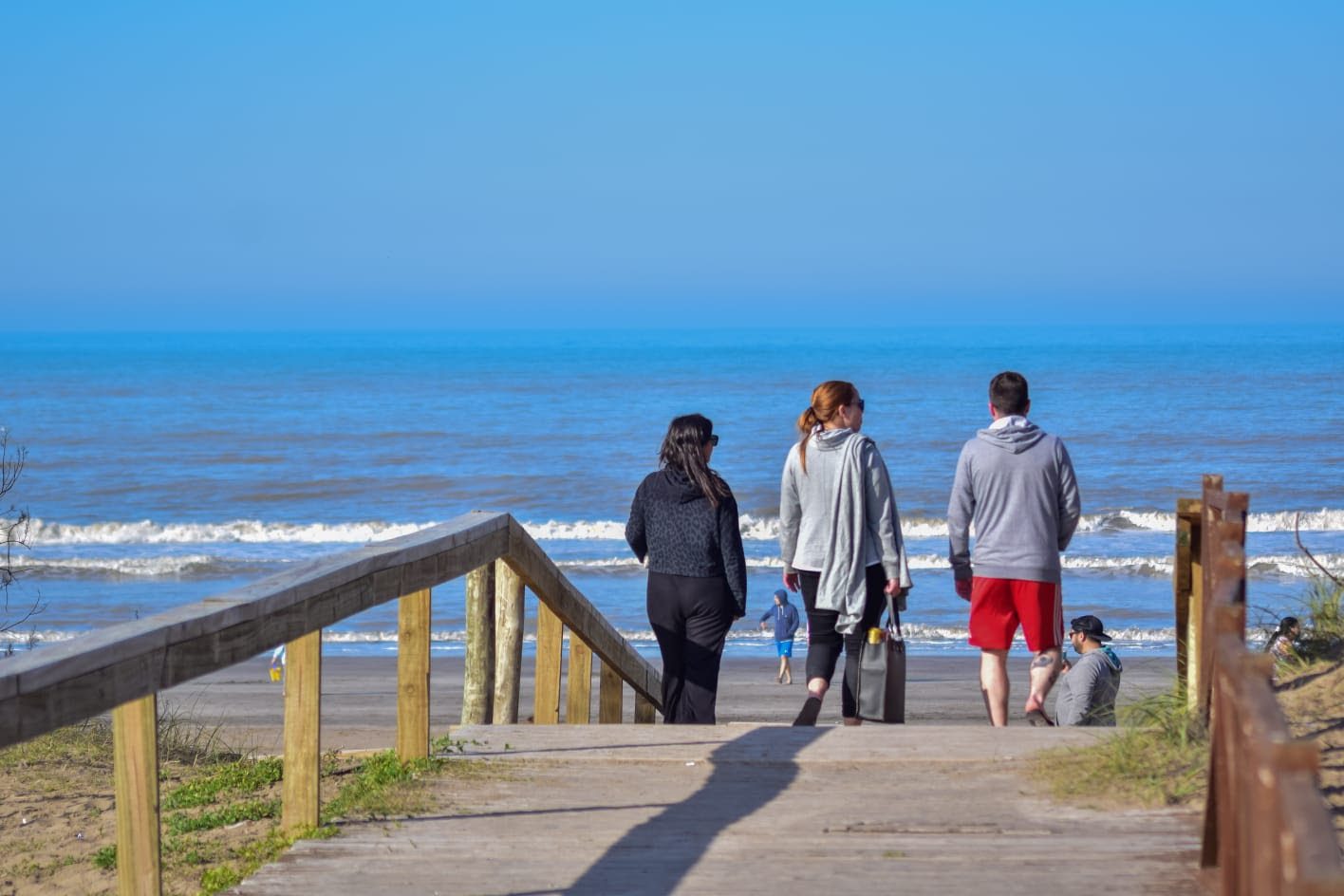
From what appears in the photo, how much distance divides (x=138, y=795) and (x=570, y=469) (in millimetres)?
35379

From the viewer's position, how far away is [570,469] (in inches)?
1510

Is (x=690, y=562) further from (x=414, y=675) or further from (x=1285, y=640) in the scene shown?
(x=1285, y=640)

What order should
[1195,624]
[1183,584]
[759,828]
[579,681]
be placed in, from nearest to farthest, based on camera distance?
1. [759,828]
2. [1195,624]
3. [1183,584]
4. [579,681]

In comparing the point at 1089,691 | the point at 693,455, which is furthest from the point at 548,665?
the point at 1089,691

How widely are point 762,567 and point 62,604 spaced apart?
34.1 feet

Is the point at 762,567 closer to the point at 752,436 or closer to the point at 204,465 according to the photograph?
the point at 204,465

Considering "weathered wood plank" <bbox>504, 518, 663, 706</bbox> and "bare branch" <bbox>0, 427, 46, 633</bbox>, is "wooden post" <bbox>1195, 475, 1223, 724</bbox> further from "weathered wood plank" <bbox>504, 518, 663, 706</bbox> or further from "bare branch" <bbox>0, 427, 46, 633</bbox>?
"bare branch" <bbox>0, 427, 46, 633</bbox>

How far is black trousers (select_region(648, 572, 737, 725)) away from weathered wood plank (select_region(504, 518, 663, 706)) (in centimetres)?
31

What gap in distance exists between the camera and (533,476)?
36.5 metres

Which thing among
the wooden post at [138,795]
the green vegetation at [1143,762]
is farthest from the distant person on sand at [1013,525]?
the wooden post at [138,795]

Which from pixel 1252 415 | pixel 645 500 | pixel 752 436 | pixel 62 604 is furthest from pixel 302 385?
pixel 645 500

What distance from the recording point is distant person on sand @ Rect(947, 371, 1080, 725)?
244 inches

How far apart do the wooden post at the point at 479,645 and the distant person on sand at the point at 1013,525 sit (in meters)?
2.05

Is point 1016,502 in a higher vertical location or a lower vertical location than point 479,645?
higher
